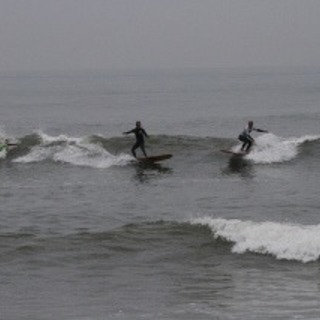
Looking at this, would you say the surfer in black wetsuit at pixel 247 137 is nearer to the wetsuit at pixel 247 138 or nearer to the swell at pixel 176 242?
the wetsuit at pixel 247 138

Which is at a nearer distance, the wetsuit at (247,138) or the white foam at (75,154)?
the wetsuit at (247,138)

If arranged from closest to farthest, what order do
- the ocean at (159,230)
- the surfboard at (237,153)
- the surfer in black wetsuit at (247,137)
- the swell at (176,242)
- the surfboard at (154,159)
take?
the ocean at (159,230)
the swell at (176,242)
the surfboard at (154,159)
the surfer in black wetsuit at (247,137)
the surfboard at (237,153)

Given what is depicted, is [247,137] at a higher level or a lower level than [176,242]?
higher

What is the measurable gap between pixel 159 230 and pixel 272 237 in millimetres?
3198

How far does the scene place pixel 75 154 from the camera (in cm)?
3572

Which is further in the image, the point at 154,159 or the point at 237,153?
the point at 237,153

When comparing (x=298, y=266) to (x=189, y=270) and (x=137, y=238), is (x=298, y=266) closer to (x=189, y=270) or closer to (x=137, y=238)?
(x=189, y=270)

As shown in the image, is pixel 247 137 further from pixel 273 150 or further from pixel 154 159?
pixel 154 159

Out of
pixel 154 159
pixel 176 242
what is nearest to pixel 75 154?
pixel 154 159

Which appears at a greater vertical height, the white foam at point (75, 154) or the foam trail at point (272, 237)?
the foam trail at point (272, 237)

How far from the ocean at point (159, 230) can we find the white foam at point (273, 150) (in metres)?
0.10

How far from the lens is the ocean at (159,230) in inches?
492

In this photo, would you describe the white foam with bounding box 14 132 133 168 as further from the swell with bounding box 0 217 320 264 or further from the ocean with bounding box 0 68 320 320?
the swell with bounding box 0 217 320 264

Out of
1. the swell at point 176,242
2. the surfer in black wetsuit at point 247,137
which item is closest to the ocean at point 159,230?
the swell at point 176,242
